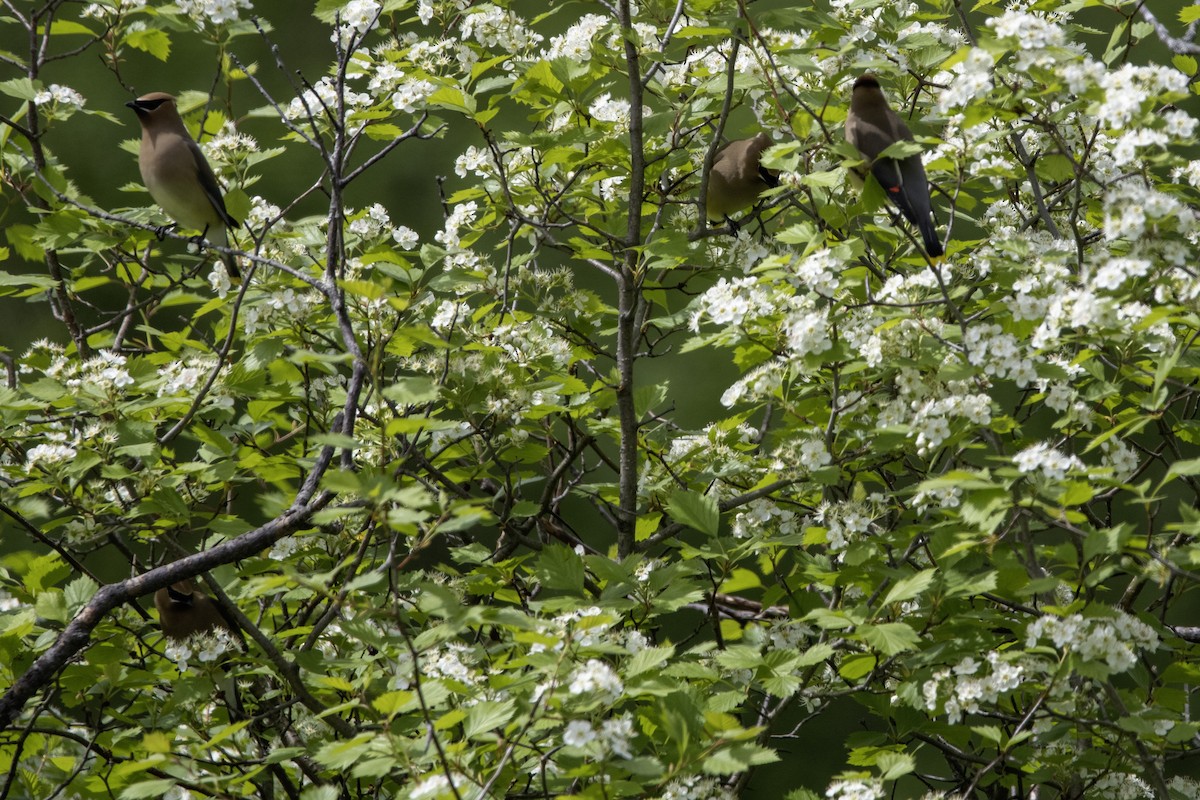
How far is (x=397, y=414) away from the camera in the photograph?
2.46 meters

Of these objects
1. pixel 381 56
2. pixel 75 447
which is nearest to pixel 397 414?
pixel 75 447

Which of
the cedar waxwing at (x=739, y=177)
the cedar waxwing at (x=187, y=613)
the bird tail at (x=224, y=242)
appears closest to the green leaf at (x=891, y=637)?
the cedar waxwing at (x=739, y=177)

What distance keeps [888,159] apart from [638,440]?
0.98 meters

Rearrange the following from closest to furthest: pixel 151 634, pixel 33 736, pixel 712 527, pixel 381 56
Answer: pixel 712 527 < pixel 33 736 < pixel 381 56 < pixel 151 634

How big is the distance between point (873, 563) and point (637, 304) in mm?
1018

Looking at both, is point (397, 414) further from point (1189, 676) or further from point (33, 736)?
point (1189, 676)

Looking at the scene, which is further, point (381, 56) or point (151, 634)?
point (151, 634)

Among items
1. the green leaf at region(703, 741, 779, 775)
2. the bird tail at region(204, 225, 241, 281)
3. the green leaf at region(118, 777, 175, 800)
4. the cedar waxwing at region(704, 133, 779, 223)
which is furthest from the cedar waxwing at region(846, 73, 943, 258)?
the green leaf at region(118, 777, 175, 800)

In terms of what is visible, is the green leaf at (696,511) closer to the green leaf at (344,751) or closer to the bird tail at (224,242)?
the green leaf at (344,751)

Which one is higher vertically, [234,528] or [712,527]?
[234,528]

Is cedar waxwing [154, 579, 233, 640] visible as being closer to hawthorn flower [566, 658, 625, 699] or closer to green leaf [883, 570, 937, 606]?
hawthorn flower [566, 658, 625, 699]

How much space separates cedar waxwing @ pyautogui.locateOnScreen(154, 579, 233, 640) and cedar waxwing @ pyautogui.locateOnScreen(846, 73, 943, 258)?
164cm

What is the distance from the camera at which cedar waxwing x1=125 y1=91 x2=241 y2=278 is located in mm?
2982

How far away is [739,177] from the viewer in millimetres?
2936
